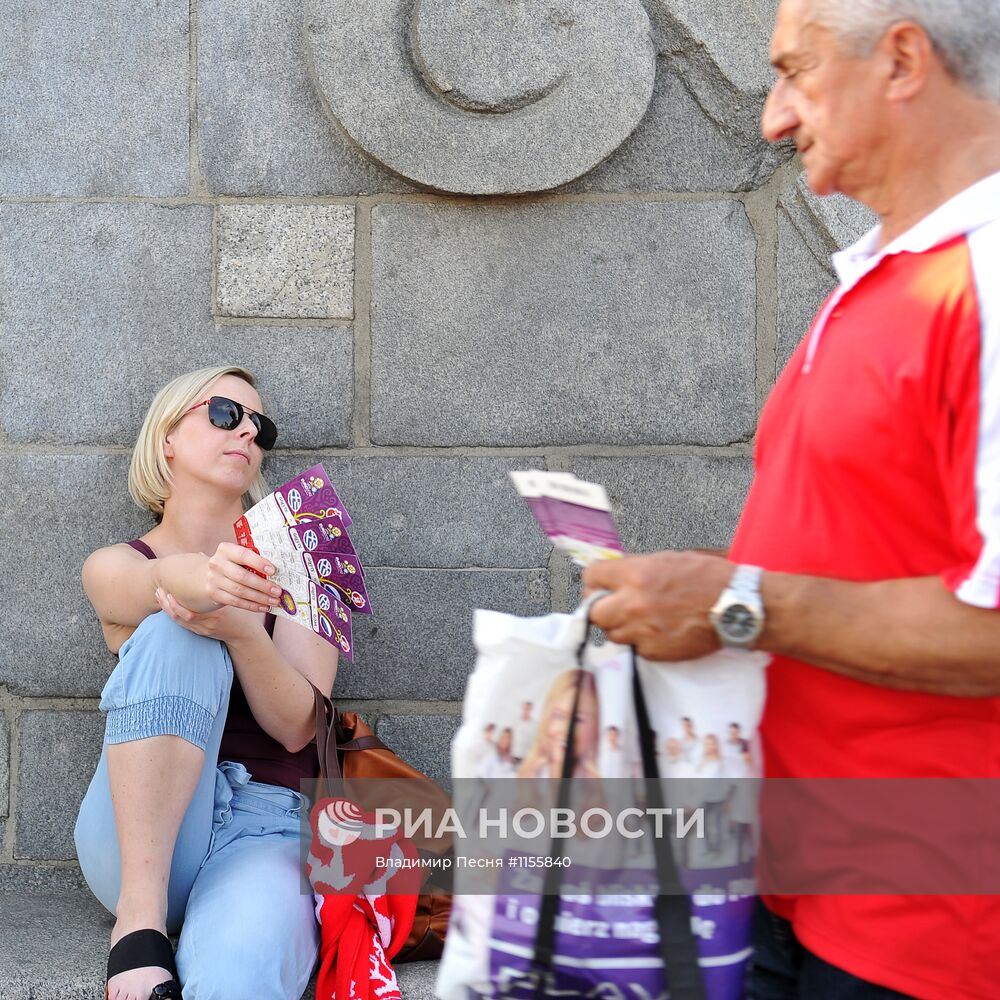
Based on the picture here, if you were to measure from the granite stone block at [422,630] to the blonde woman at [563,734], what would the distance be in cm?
186

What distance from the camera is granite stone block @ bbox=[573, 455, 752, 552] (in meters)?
3.18

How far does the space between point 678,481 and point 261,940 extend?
1.55 meters

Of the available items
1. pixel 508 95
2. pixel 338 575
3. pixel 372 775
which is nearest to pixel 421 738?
pixel 372 775

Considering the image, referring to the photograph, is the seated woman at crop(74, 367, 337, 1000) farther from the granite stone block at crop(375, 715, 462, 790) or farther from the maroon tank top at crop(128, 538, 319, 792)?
the granite stone block at crop(375, 715, 462, 790)

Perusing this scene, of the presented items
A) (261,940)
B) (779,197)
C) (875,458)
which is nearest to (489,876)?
(875,458)

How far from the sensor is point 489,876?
130cm

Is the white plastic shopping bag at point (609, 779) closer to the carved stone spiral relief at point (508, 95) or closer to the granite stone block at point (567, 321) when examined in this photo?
the granite stone block at point (567, 321)

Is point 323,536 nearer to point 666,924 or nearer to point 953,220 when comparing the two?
point 666,924

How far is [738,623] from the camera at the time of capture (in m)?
1.26

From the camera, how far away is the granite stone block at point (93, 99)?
321 cm

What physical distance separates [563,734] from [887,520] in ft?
1.38

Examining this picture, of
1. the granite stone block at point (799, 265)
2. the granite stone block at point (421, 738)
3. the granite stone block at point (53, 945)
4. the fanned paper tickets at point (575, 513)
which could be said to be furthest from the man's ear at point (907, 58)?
the granite stone block at point (53, 945)

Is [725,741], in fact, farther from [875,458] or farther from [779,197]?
[779,197]

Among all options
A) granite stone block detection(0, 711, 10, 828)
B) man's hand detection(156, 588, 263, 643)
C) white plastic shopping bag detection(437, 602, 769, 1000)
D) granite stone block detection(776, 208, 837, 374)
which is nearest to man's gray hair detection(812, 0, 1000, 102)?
white plastic shopping bag detection(437, 602, 769, 1000)
